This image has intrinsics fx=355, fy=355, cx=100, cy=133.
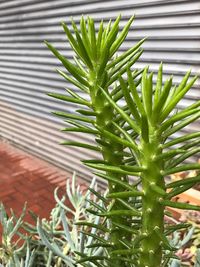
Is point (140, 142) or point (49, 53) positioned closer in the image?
point (140, 142)

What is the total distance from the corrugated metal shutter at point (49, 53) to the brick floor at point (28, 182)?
181 mm

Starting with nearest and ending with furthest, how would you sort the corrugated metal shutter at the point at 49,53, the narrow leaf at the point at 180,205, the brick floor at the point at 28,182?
1. the narrow leaf at the point at 180,205
2. the corrugated metal shutter at the point at 49,53
3. the brick floor at the point at 28,182

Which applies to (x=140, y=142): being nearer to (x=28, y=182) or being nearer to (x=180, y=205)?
(x=180, y=205)

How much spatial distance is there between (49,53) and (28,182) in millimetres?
1768

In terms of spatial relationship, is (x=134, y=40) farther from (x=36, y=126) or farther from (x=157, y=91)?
(x=157, y=91)

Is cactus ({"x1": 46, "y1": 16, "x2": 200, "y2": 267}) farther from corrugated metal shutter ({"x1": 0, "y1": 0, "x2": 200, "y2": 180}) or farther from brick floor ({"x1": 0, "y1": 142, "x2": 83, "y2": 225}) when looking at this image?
brick floor ({"x1": 0, "y1": 142, "x2": 83, "y2": 225})

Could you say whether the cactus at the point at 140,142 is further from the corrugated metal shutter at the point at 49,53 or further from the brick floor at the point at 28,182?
the brick floor at the point at 28,182

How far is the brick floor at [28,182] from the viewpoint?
14.1 ft

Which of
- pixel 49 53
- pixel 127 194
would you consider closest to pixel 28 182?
pixel 49 53

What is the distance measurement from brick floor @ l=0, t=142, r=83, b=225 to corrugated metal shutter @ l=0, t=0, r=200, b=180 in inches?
7.1

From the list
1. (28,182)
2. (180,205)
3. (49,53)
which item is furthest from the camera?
(28,182)

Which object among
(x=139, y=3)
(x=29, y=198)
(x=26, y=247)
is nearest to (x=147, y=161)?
(x=26, y=247)

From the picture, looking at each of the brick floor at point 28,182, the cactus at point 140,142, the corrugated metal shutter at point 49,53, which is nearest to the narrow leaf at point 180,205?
the cactus at point 140,142

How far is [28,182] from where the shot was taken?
4863 mm
